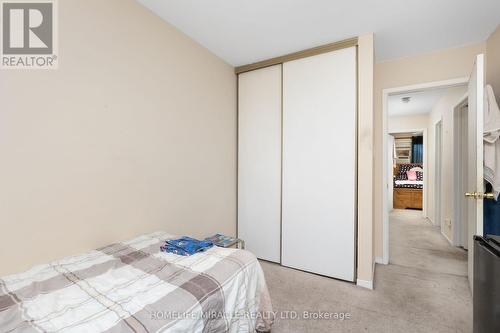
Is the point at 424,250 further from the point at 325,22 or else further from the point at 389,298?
the point at 325,22

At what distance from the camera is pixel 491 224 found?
2.17m

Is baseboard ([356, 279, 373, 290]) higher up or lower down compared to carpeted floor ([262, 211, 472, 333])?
higher up

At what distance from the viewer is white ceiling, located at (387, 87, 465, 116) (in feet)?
13.4

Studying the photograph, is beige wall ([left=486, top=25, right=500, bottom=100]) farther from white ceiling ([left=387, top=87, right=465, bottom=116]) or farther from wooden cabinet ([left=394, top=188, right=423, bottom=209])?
wooden cabinet ([left=394, top=188, right=423, bottom=209])

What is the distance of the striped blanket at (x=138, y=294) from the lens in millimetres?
868

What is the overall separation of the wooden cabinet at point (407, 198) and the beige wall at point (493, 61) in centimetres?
511

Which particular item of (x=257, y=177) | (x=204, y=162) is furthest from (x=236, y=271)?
(x=257, y=177)

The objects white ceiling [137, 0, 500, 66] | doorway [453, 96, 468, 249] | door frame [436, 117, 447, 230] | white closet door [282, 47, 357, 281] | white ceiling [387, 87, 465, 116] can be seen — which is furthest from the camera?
door frame [436, 117, 447, 230]

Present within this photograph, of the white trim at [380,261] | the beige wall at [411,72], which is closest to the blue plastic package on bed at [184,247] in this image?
the beige wall at [411,72]

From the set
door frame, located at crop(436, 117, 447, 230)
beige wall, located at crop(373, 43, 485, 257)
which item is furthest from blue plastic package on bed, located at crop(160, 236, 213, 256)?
door frame, located at crop(436, 117, 447, 230)

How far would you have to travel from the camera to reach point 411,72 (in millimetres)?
2754

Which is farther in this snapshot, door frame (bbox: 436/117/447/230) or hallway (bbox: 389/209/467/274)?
door frame (bbox: 436/117/447/230)

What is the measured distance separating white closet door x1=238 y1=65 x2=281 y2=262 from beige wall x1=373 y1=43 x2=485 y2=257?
1242 mm

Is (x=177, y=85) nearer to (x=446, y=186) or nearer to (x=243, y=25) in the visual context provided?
(x=243, y=25)
